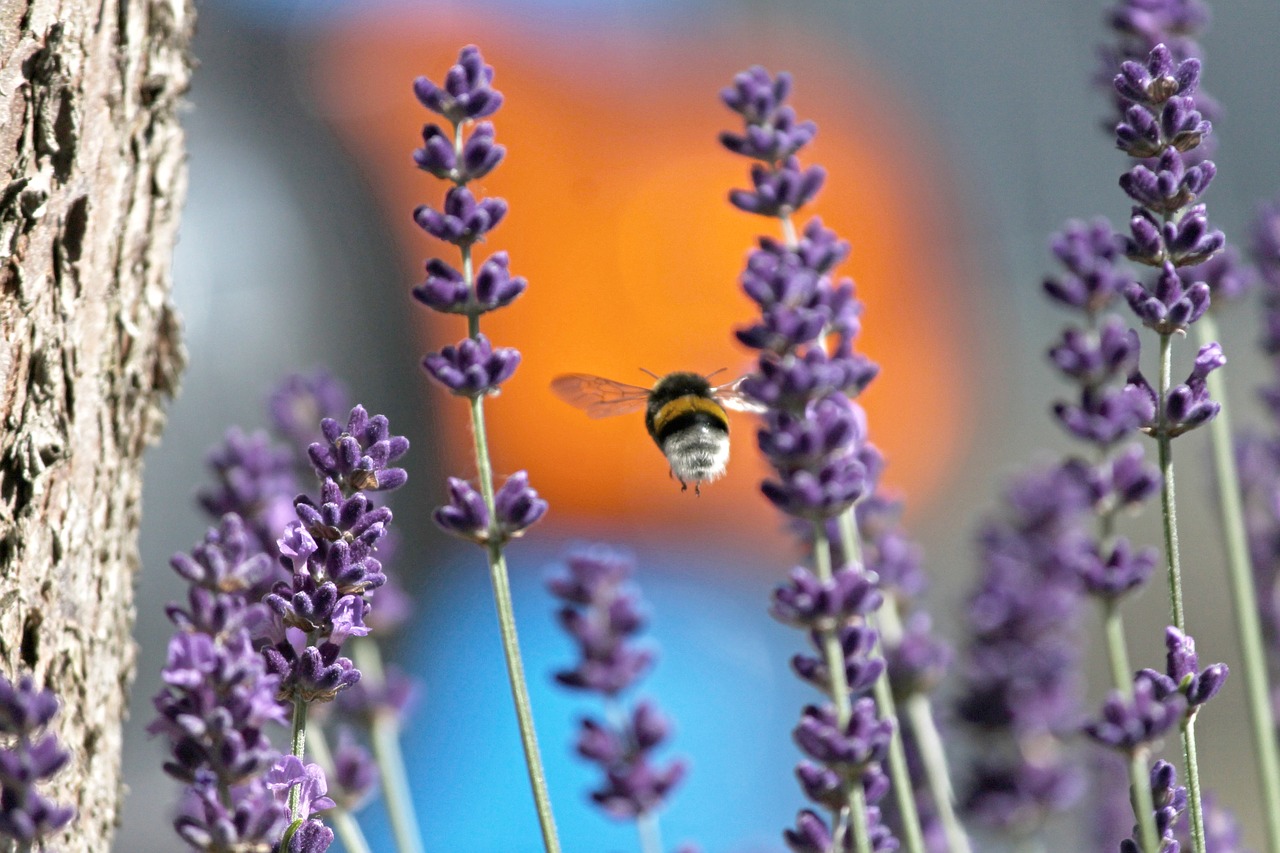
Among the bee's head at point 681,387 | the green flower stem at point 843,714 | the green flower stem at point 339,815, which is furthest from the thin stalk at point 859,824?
the bee's head at point 681,387

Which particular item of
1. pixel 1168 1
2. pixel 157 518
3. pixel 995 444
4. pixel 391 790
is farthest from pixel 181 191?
pixel 995 444

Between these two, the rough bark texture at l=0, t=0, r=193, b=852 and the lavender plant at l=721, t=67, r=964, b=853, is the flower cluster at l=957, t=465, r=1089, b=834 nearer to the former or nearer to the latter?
the lavender plant at l=721, t=67, r=964, b=853

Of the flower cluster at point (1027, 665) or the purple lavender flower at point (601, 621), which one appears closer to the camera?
the purple lavender flower at point (601, 621)

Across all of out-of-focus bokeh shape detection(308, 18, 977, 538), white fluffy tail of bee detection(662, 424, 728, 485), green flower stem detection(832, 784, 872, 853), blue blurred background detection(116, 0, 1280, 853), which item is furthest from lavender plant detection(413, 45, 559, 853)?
out-of-focus bokeh shape detection(308, 18, 977, 538)

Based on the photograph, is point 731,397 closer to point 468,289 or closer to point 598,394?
point 598,394

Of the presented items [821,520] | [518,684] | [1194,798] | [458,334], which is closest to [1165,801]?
[1194,798]

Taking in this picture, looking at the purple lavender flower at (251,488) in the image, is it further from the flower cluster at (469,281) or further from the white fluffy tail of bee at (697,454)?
the white fluffy tail of bee at (697,454)

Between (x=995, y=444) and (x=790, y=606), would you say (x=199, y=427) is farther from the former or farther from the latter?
(x=790, y=606)
